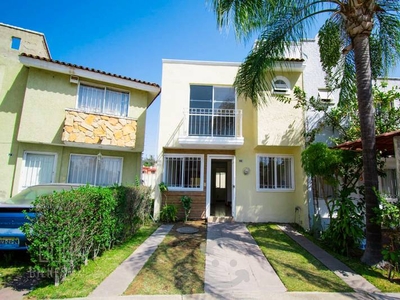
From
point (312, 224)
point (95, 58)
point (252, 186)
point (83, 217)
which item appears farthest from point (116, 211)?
point (95, 58)

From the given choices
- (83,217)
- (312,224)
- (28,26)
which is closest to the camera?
(83,217)

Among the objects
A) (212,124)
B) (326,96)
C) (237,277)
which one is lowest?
(237,277)

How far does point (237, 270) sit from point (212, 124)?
776 centimetres

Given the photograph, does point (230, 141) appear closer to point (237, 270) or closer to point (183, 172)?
point (183, 172)

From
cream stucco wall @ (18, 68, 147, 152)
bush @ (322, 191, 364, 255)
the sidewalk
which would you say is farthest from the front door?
cream stucco wall @ (18, 68, 147, 152)

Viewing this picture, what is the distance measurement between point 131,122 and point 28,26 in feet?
26.2

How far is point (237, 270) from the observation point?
5695 mm

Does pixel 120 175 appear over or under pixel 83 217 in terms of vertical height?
over

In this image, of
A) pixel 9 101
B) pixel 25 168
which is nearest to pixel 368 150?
pixel 25 168

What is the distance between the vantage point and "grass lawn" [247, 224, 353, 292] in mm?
4863

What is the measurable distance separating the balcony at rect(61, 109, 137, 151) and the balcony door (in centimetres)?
366

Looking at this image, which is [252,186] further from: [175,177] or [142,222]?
[142,222]

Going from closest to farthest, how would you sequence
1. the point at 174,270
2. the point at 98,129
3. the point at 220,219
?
1. the point at 174,270
2. the point at 98,129
3. the point at 220,219

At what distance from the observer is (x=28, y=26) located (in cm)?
1166
